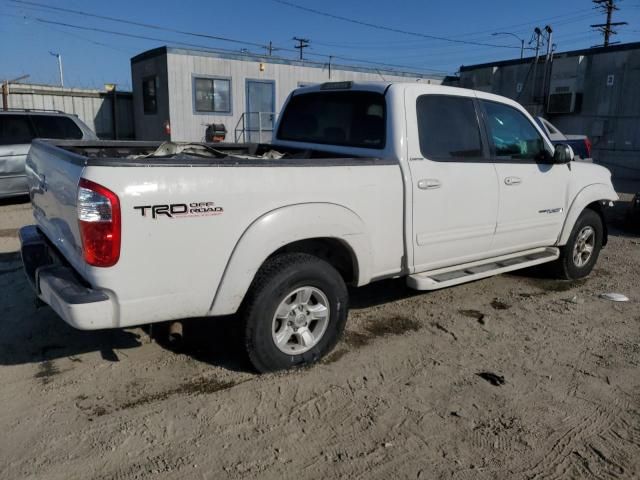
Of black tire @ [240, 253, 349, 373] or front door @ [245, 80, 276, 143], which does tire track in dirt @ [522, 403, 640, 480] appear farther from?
front door @ [245, 80, 276, 143]

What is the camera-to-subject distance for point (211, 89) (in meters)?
18.3

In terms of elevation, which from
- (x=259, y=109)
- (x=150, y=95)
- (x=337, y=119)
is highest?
(x=150, y=95)

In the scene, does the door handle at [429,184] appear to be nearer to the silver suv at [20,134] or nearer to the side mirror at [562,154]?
the side mirror at [562,154]

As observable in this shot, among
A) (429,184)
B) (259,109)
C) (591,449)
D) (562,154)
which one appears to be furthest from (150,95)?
(591,449)

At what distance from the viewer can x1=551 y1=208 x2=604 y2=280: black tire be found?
5.87 metres

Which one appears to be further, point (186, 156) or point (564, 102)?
point (564, 102)

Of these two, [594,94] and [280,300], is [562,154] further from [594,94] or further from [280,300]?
[594,94]

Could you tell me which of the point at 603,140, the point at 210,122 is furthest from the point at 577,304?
the point at 603,140

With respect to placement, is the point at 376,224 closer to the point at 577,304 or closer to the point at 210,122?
the point at 577,304

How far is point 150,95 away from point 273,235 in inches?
680

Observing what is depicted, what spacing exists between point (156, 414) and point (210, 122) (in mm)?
16372

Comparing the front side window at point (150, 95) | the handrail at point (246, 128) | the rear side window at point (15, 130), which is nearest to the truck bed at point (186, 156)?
the rear side window at point (15, 130)

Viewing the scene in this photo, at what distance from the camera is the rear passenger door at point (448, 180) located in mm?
4176

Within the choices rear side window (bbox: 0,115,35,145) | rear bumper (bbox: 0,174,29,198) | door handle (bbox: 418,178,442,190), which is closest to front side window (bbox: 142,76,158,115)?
rear side window (bbox: 0,115,35,145)
